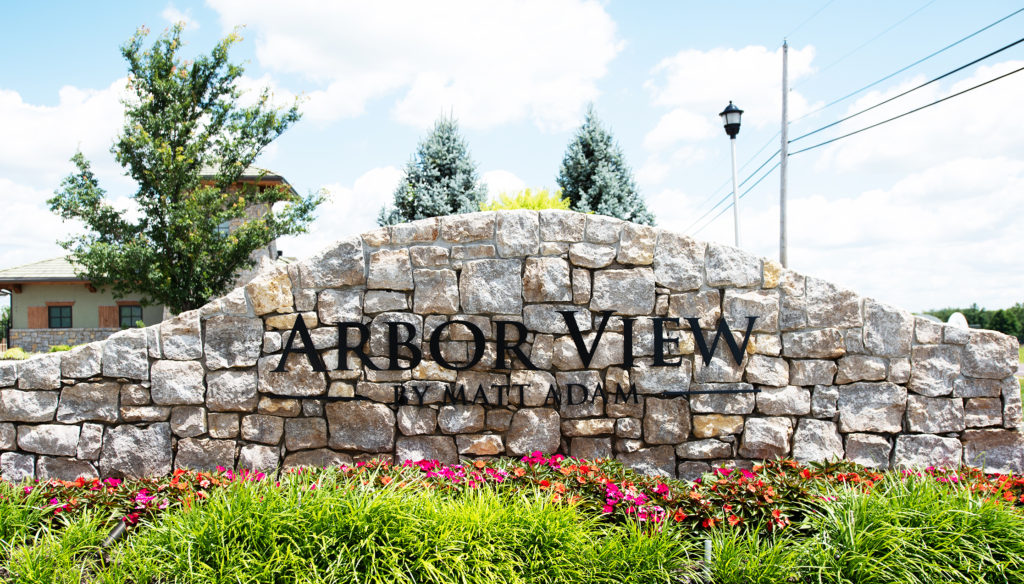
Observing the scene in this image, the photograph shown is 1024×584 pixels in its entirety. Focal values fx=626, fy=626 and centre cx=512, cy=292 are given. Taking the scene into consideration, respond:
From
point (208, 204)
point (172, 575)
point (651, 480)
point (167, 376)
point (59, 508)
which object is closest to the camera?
point (172, 575)

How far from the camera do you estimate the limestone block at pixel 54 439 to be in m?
4.92

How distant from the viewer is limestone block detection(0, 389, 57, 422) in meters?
4.93

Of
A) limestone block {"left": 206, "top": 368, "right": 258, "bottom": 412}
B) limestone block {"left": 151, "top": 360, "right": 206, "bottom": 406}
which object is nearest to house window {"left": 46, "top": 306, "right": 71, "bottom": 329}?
limestone block {"left": 151, "top": 360, "right": 206, "bottom": 406}

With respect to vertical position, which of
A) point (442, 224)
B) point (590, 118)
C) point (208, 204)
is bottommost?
point (442, 224)

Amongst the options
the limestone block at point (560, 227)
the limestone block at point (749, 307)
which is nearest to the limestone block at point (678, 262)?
the limestone block at point (749, 307)

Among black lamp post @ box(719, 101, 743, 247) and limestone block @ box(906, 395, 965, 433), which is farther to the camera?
black lamp post @ box(719, 101, 743, 247)

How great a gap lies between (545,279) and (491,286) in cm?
43

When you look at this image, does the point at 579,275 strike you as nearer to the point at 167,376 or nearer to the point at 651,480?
the point at 651,480

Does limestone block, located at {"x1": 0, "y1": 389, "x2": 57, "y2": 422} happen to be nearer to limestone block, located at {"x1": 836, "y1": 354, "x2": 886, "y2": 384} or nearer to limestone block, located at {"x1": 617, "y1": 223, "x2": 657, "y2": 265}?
limestone block, located at {"x1": 617, "y1": 223, "x2": 657, "y2": 265}

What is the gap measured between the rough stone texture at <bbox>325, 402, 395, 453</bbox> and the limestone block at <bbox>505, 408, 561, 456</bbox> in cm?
98

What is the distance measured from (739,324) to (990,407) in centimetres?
219

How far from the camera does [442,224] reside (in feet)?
16.2

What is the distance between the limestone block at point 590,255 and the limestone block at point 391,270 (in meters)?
1.29

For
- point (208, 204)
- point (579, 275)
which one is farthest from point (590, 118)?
point (579, 275)
